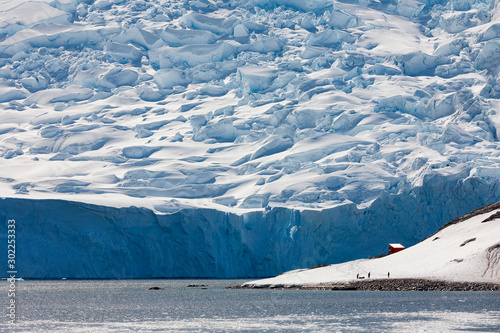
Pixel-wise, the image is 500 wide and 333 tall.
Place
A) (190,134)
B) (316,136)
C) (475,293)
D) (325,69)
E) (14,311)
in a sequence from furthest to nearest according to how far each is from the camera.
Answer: (325,69)
(190,134)
(316,136)
(475,293)
(14,311)

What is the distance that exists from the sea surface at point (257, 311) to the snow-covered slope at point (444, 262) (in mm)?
2205

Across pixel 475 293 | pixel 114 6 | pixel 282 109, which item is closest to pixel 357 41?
pixel 282 109

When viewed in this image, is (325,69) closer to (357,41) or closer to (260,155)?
(357,41)

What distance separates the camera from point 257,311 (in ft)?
124

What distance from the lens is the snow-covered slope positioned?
46688 mm

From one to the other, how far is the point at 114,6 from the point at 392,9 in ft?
137

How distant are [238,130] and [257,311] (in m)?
50.1

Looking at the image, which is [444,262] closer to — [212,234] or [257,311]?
[257,311]

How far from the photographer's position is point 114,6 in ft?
389

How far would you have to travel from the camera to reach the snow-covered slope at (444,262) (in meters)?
46.7

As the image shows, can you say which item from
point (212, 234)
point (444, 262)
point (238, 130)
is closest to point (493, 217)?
point (444, 262)

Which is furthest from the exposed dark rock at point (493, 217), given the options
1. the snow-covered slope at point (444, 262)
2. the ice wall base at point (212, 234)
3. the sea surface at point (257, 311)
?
the ice wall base at point (212, 234)

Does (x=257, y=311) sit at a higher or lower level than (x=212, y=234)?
higher

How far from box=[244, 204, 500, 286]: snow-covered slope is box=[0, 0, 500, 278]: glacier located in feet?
43.2
